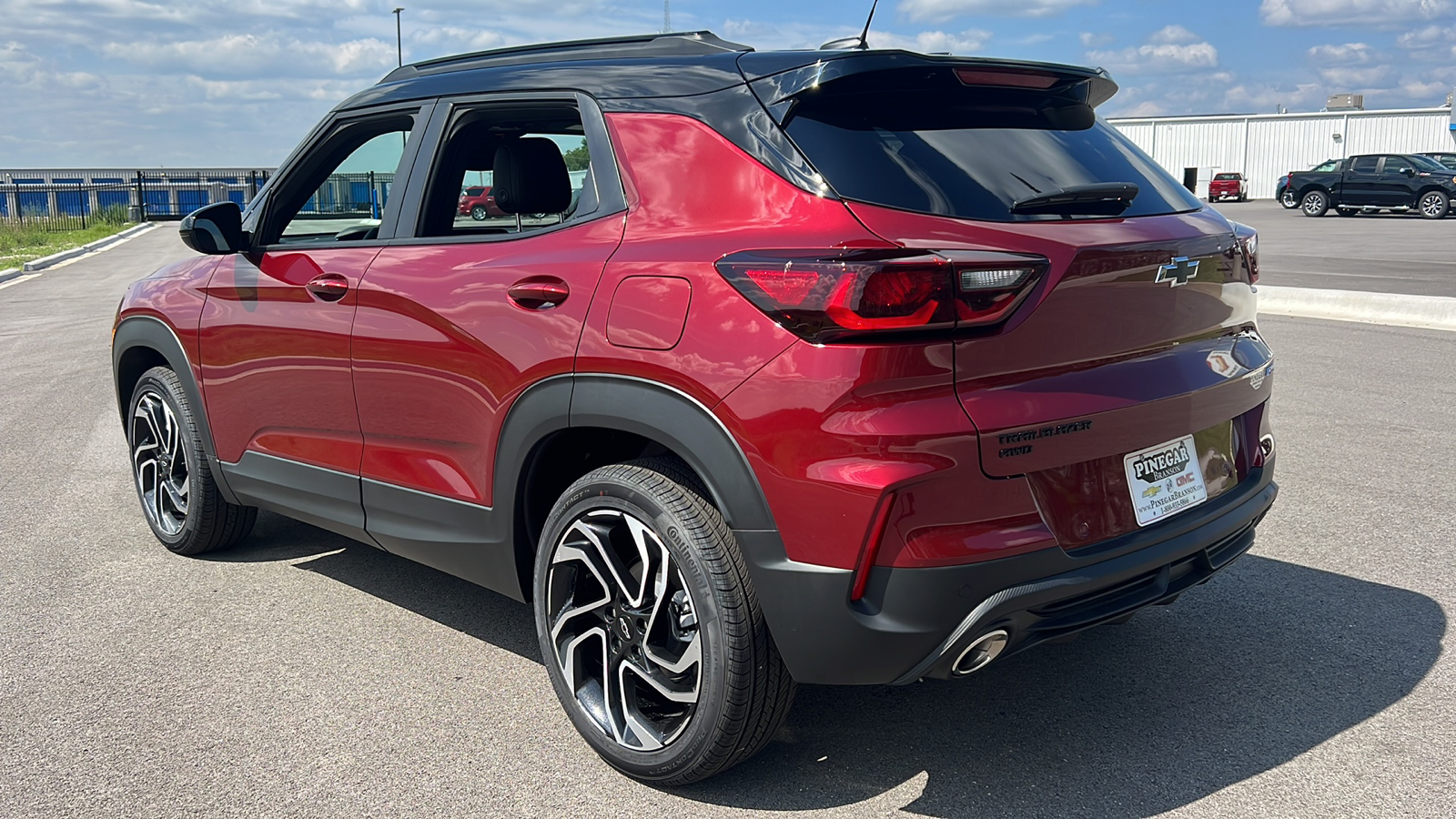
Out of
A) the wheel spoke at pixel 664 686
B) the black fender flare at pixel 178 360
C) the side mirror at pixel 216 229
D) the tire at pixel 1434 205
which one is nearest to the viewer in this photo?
the wheel spoke at pixel 664 686

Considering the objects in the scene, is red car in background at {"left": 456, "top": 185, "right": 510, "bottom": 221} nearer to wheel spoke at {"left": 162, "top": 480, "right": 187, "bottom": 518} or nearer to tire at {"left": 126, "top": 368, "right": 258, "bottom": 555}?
tire at {"left": 126, "top": 368, "right": 258, "bottom": 555}

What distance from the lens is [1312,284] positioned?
14.3 meters

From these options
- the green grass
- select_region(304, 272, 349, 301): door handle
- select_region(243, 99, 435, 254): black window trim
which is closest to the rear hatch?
select_region(243, 99, 435, 254): black window trim

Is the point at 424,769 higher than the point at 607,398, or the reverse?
the point at 607,398

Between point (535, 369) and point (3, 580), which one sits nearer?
point (535, 369)

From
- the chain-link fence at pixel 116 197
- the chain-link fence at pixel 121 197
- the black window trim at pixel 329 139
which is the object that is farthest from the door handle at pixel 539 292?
the chain-link fence at pixel 116 197

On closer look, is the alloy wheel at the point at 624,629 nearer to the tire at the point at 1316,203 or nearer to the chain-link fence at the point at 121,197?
the chain-link fence at the point at 121,197

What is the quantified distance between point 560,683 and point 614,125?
150cm

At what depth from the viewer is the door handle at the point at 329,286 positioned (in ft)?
12.0

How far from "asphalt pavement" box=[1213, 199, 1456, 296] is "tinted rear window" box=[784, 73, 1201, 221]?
476 inches

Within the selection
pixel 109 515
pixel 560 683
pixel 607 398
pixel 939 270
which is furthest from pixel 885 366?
pixel 109 515

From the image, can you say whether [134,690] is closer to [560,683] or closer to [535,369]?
[560,683]

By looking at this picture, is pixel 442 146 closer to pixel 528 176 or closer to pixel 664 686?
pixel 528 176

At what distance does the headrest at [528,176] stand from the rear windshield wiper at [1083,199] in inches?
54.9
